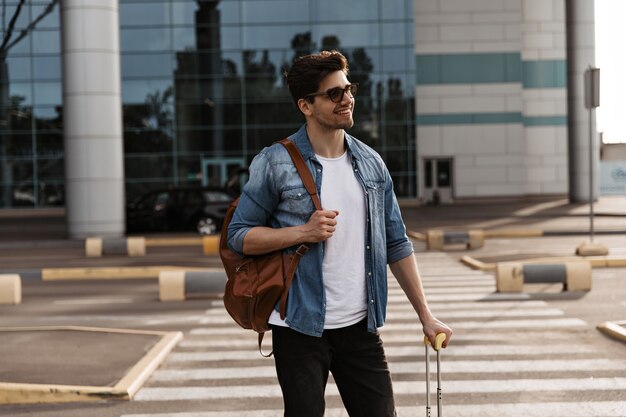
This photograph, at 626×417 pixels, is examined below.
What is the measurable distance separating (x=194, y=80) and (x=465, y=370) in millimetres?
33525

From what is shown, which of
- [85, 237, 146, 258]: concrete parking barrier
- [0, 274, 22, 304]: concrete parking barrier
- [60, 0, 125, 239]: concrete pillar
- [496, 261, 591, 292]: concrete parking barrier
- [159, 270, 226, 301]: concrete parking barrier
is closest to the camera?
[496, 261, 591, 292]: concrete parking barrier

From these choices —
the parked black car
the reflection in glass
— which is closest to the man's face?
the parked black car

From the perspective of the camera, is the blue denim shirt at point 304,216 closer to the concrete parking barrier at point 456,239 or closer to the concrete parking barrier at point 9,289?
the concrete parking barrier at point 9,289

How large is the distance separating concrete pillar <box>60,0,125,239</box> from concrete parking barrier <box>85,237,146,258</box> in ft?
16.6

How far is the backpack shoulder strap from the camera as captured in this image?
3.24m

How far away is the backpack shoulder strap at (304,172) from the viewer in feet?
10.6

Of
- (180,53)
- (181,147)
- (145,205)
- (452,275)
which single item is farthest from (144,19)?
(452,275)

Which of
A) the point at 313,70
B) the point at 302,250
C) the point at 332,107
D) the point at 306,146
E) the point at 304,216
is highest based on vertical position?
the point at 313,70

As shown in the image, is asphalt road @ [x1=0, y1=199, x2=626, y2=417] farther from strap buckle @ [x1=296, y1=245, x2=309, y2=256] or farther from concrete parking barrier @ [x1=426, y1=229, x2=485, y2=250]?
concrete parking barrier @ [x1=426, y1=229, x2=485, y2=250]

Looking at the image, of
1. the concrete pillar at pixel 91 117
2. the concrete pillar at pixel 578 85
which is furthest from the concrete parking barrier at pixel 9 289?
the concrete pillar at pixel 578 85

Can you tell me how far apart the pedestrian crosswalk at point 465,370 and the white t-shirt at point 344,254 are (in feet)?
8.63

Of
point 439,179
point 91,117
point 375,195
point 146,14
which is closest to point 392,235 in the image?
point 375,195

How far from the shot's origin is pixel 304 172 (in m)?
3.28

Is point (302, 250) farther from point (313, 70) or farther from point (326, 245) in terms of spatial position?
point (313, 70)
